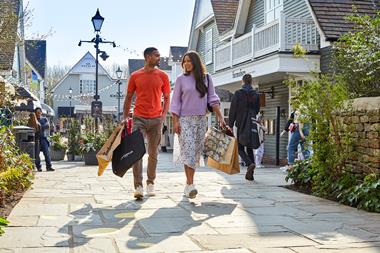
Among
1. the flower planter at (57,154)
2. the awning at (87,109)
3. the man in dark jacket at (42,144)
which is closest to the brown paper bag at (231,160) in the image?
the man in dark jacket at (42,144)

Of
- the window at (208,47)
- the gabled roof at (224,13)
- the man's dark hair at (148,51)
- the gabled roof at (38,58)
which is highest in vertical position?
the gabled roof at (38,58)

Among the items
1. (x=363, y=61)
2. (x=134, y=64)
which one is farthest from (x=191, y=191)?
(x=134, y=64)

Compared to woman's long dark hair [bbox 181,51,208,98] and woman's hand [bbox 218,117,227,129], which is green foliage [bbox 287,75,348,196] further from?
woman's long dark hair [bbox 181,51,208,98]

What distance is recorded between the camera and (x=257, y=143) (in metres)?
9.43

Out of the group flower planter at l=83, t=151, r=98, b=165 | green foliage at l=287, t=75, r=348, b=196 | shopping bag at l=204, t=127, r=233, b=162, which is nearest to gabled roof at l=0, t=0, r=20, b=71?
shopping bag at l=204, t=127, r=233, b=162

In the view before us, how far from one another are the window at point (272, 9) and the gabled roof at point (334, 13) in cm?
311

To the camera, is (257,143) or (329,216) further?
(257,143)

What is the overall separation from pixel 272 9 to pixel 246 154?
36.8 feet

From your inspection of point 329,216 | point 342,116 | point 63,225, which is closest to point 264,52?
point 342,116

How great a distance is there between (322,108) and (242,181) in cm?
239

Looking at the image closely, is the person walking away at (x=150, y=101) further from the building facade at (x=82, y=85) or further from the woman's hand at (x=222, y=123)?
the building facade at (x=82, y=85)

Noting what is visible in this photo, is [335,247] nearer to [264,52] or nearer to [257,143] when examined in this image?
[257,143]

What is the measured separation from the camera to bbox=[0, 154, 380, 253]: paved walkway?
4.29m

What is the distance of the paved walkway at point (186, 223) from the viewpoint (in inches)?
169
